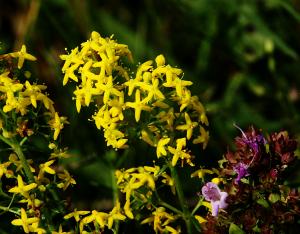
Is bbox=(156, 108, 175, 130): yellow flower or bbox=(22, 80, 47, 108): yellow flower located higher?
bbox=(22, 80, 47, 108): yellow flower

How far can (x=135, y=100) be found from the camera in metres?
3.32

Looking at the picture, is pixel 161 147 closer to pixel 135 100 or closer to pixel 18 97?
pixel 135 100

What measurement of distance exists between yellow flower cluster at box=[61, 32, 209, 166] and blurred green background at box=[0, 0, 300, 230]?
154 centimetres

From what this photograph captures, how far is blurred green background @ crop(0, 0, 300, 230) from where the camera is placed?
203 inches

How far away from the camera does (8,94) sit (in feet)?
10.5

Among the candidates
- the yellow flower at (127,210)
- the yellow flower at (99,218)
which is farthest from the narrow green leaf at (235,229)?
the yellow flower at (99,218)

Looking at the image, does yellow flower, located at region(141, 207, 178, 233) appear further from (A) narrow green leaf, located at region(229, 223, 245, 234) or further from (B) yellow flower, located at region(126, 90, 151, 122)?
(B) yellow flower, located at region(126, 90, 151, 122)

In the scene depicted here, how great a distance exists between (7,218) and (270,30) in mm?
2338

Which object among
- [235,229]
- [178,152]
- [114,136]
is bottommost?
[235,229]

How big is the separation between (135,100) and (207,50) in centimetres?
237

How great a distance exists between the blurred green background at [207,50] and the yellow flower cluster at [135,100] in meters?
1.54

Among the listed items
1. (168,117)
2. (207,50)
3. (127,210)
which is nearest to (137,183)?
(127,210)

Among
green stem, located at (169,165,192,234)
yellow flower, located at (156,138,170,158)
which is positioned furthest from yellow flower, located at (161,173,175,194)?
yellow flower, located at (156,138,170,158)

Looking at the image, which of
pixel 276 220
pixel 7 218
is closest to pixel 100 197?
pixel 7 218
